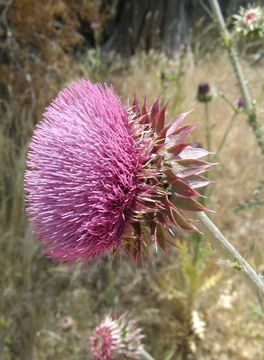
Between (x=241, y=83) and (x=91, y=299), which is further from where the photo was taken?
(x=91, y=299)

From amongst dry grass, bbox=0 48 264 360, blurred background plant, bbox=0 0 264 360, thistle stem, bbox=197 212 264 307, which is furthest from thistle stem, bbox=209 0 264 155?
thistle stem, bbox=197 212 264 307

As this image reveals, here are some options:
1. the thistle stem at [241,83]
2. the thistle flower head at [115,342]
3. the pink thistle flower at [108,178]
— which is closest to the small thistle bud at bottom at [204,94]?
the thistle stem at [241,83]

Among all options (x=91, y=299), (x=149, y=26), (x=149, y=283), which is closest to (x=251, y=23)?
(x=149, y=283)

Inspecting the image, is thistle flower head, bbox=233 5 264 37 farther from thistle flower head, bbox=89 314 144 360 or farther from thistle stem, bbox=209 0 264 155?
thistle flower head, bbox=89 314 144 360

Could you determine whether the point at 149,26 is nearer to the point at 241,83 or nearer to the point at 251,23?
the point at 251,23

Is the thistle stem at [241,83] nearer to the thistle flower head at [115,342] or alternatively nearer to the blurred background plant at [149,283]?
the blurred background plant at [149,283]

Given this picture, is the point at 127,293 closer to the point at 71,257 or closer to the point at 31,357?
the point at 31,357
